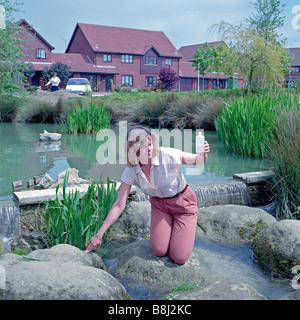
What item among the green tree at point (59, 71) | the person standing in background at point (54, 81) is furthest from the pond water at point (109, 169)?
the green tree at point (59, 71)

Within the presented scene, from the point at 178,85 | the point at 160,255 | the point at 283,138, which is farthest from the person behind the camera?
A: the point at 178,85

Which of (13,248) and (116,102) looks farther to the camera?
(116,102)

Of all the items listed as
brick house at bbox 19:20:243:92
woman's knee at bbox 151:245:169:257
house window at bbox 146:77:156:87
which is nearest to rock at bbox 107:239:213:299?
woman's knee at bbox 151:245:169:257

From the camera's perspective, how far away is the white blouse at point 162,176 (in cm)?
355

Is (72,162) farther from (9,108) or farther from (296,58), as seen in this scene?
(296,58)

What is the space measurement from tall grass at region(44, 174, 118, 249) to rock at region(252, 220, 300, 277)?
1.62 meters

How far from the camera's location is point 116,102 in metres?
18.5

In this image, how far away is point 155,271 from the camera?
3637 mm

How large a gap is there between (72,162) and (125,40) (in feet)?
137

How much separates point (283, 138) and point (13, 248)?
370cm

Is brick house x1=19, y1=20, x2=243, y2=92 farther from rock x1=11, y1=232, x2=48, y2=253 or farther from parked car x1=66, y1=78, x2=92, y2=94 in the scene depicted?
rock x1=11, y1=232, x2=48, y2=253

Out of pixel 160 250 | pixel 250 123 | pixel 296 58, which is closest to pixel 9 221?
pixel 160 250

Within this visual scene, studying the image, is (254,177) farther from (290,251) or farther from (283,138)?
(290,251)
